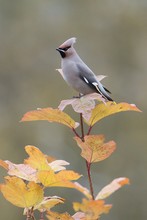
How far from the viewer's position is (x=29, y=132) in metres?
7.70

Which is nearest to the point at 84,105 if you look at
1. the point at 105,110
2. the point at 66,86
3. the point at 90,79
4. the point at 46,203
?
the point at 105,110

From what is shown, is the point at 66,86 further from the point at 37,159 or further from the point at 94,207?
the point at 94,207

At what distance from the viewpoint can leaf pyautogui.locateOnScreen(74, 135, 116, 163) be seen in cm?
86

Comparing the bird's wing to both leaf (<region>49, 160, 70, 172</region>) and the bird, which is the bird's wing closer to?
the bird

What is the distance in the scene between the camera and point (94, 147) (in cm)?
86

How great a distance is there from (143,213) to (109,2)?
13.7ft

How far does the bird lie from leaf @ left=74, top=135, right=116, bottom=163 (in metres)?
0.55

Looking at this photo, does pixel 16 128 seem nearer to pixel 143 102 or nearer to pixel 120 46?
A: pixel 143 102

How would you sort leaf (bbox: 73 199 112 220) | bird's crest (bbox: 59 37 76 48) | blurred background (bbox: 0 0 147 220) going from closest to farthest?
leaf (bbox: 73 199 112 220) < bird's crest (bbox: 59 37 76 48) < blurred background (bbox: 0 0 147 220)

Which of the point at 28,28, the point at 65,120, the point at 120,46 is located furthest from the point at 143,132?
the point at 65,120

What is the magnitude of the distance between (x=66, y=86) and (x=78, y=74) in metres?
6.12

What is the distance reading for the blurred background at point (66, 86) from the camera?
7168 mm

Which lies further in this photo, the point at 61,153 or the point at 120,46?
the point at 120,46

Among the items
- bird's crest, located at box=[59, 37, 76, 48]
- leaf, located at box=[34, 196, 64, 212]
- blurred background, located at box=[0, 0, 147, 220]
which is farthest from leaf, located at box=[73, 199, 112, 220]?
blurred background, located at box=[0, 0, 147, 220]
